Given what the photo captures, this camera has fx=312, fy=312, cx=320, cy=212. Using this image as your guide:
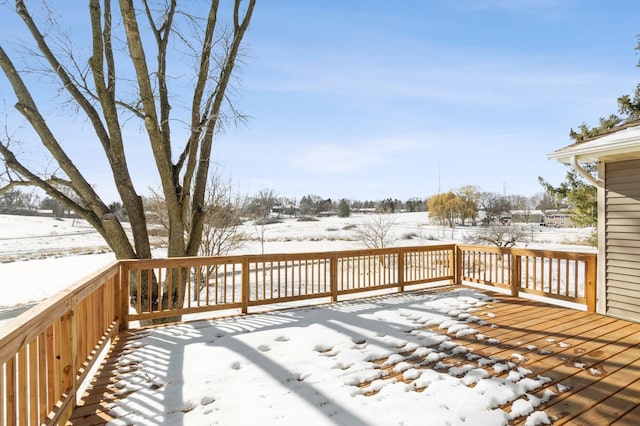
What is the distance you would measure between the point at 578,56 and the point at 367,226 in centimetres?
1400

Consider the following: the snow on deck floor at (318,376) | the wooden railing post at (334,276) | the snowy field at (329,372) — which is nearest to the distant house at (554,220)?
the wooden railing post at (334,276)

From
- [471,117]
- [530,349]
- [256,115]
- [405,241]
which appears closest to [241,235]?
[256,115]

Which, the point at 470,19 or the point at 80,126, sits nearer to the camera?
the point at 80,126

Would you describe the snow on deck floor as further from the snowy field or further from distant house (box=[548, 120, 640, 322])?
distant house (box=[548, 120, 640, 322])

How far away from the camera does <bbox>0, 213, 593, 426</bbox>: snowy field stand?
2.07 meters

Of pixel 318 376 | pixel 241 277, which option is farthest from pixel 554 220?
pixel 318 376

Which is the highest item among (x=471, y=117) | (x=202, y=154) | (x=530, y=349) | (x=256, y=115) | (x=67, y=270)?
(x=471, y=117)

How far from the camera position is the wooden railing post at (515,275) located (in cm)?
537

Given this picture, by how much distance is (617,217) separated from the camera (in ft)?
13.6

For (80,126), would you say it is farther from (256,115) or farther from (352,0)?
(352,0)

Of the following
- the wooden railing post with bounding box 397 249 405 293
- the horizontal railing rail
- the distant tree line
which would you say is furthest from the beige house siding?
the distant tree line

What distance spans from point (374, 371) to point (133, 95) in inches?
219

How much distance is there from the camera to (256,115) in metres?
6.51

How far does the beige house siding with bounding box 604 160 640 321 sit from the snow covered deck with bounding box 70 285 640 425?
29cm
